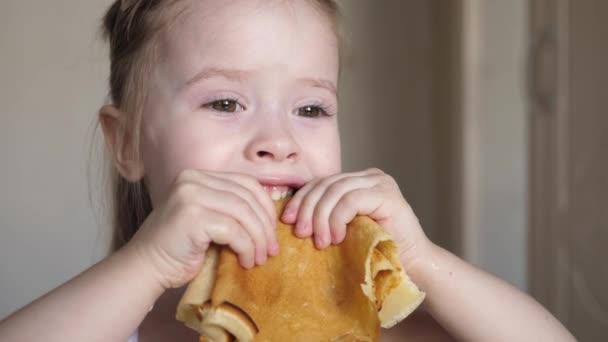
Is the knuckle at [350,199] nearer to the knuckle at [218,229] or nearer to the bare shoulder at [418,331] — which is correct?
the knuckle at [218,229]

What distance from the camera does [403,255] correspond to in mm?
800

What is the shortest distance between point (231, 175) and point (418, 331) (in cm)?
44

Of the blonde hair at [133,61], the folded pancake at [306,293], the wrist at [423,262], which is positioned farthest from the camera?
the blonde hair at [133,61]

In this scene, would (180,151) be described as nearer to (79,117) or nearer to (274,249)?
(274,249)

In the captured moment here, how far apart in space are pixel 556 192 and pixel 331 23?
1139mm

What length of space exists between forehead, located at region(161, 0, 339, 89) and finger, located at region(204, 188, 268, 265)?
0.74 ft

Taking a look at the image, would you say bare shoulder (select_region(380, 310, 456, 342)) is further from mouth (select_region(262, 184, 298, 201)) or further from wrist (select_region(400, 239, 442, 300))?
mouth (select_region(262, 184, 298, 201))

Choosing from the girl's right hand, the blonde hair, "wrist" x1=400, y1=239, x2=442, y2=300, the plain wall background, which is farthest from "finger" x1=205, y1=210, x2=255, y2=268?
the plain wall background

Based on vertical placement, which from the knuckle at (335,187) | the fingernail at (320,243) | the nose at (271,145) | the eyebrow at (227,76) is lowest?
the fingernail at (320,243)

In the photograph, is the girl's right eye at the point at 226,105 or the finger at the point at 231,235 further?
the girl's right eye at the point at 226,105

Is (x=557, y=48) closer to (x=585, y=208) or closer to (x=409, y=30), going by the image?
(x=585, y=208)

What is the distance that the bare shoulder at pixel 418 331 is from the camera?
0.99 metres

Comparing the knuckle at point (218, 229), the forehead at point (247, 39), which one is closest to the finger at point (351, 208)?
the knuckle at point (218, 229)

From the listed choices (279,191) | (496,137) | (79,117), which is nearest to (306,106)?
(279,191)
